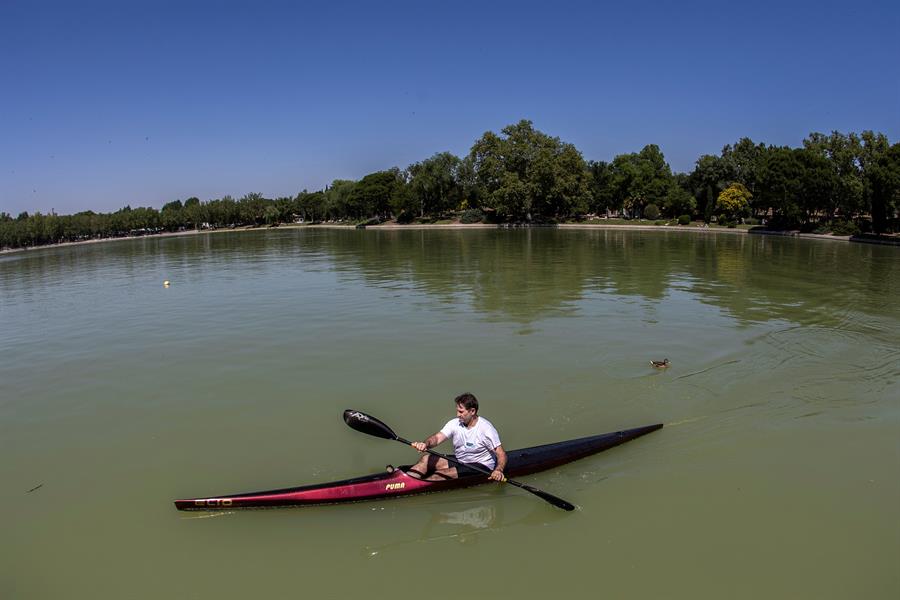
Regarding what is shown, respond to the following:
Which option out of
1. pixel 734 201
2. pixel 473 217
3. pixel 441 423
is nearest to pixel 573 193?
pixel 473 217

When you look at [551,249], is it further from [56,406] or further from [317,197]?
[317,197]

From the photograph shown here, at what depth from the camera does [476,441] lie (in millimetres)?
7602

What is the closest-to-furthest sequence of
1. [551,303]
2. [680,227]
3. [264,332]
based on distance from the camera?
[264,332] → [551,303] → [680,227]

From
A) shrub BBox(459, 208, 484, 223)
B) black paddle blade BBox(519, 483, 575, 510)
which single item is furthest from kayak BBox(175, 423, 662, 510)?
shrub BBox(459, 208, 484, 223)

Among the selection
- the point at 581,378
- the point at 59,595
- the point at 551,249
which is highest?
the point at 551,249

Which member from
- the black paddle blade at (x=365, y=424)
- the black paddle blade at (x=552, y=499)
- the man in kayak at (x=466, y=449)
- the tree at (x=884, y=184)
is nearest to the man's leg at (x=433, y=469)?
the man in kayak at (x=466, y=449)

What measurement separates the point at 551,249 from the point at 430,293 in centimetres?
2229

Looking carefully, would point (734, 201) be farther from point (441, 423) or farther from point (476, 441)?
point (476, 441)

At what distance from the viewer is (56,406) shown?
11.7m

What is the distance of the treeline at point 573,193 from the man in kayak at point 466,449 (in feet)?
164

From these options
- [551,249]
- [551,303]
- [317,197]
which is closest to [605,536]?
[551,303]

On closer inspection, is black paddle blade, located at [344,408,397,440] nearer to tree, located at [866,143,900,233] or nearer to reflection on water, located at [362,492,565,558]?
reflection on water, located at [362,492,565,558]

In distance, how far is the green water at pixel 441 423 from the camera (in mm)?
6477

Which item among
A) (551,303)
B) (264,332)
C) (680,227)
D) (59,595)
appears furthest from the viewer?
(680,227)
